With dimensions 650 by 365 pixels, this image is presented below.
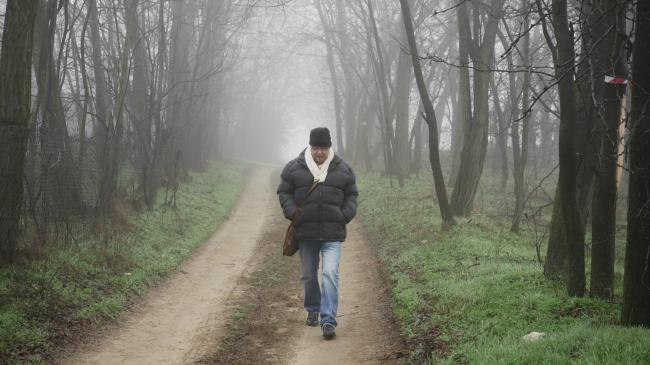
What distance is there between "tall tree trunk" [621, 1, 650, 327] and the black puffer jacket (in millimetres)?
2976

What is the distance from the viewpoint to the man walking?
667 cm

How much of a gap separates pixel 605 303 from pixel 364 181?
18.4 meters

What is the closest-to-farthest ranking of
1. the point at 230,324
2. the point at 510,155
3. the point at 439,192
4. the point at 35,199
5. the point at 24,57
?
the point at 230,324
the point at 24,57
the point at 35,199
the point at 439,192
the point at 510,155

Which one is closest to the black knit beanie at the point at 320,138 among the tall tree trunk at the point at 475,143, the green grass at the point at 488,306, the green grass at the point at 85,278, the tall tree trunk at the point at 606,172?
the green grass at the point at 488,306

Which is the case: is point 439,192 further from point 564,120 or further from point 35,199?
point 35,199

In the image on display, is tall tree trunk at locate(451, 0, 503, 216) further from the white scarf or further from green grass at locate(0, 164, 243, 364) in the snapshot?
the white scarf

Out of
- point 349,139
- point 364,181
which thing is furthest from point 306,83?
point 364,181

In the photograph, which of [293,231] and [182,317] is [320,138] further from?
[182,317]

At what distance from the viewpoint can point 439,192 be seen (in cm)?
1236

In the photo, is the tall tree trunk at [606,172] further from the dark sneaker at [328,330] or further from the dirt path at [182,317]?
the dirt path at [182,317]

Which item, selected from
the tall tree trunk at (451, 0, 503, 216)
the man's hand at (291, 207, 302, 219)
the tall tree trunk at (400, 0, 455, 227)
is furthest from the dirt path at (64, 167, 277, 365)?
the tall tree trunk at (451, 0, 503, 216)

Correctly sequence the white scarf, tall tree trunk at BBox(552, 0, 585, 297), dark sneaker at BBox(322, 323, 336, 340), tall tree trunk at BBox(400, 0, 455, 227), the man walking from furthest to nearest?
tall tree trunk at BBox(400, 0, 455, 227) < the white scarf < the man walking < dark sneaker at BBox(322, 323, 336, 340) < tall tree trunk at BBox(552, 0, 585, 297)

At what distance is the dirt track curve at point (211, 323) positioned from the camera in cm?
611

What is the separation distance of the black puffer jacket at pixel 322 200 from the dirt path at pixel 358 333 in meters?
1.14
